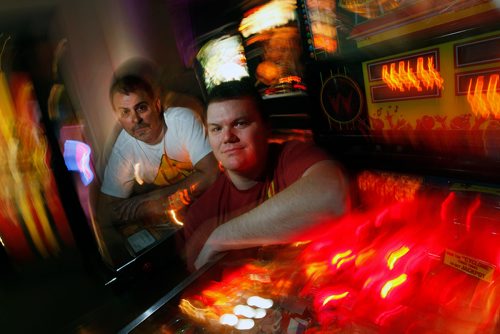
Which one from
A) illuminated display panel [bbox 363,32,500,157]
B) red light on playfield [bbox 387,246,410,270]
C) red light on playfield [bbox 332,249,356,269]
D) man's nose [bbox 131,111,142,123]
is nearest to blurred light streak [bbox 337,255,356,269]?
red light on playfield [bbox 332,249,356,269]

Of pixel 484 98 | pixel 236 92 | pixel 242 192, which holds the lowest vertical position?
pixel 242 192

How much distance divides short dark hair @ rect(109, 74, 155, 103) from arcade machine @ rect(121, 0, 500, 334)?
2.74ft

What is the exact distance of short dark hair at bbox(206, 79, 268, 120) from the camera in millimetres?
1866

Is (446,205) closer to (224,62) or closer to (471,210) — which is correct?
(471,210)

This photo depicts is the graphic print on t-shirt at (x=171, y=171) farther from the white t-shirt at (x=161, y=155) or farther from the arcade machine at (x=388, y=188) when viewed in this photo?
the arcade machine at (x=388, y=188)

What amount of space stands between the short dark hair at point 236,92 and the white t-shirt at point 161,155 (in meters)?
0.21

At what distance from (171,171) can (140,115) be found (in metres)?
0.42

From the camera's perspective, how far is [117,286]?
2.34 meters

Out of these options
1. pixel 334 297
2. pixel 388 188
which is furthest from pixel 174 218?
pixel 388 188

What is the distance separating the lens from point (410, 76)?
137 cm

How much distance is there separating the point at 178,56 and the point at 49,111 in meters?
0.96

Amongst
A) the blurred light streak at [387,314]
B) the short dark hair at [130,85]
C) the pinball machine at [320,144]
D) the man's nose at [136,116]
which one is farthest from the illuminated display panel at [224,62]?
the blurred light streak at [387,314]

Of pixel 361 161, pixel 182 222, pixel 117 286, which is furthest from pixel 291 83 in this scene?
pixel 117 286

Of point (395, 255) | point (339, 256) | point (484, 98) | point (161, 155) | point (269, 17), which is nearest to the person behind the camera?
point (484, 98)
